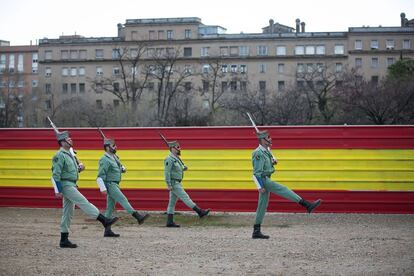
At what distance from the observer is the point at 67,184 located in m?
12.9

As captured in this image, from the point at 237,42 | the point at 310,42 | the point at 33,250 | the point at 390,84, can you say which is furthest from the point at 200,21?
the point at 33,250

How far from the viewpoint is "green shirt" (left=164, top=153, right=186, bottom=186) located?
15922mm

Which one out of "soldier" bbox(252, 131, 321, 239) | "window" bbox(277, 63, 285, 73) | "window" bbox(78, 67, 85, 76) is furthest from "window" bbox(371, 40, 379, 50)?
"soldier" bbox(252, 131, 321, 239)

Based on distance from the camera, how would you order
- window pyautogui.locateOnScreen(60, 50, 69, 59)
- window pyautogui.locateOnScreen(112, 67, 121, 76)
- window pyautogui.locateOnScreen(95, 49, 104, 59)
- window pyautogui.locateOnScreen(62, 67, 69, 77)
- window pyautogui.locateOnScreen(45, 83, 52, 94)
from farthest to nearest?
window pyautogui.locateOnScreen(62, 67, 69, 77), window pyautogui.locateOnScreen(60, 50, 69, 59), window pyautogui.locateOnScreen(45, 83, 52, 94), window pyautogui.locateOnScreen(95, 49, 104, 59), window pyautogui.locateOnScreen(112, 67, 121, 76)

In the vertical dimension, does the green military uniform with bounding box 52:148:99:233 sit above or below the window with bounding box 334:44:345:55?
below

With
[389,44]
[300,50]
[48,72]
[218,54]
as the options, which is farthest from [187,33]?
[389,44]

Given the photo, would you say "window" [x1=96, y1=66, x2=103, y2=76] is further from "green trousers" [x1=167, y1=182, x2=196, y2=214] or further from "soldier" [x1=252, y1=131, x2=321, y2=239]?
"soldier" [x1=252, y1=131, x2=321, y2=239]

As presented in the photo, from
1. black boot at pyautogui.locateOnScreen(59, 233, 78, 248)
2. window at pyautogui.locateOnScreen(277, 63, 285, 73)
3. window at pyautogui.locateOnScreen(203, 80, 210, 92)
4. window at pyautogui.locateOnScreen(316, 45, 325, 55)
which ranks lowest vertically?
black boot at pyautogui.locateOnScreen(59, 233, 78, 248)

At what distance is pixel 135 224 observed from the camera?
53.6 feet

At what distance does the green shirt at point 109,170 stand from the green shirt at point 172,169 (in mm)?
1408

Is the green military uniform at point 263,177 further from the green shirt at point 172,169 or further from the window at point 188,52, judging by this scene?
the window at point 188,52

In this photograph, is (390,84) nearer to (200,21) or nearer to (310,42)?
(310,42)

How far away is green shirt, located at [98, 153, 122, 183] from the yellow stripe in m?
3.59

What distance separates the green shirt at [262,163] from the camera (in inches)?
537
